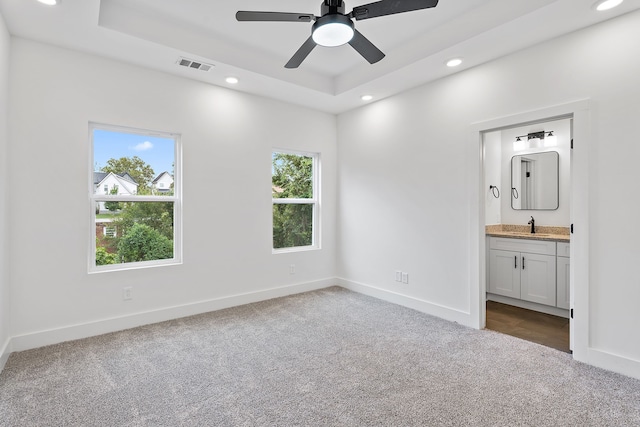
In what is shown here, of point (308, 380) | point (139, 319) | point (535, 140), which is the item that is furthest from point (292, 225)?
point (535, 140)

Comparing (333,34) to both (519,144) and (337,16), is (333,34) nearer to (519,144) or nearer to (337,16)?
(337,16)

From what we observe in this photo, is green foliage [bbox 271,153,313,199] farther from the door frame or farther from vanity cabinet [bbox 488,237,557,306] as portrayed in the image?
the door frame

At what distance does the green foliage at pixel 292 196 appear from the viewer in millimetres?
4562

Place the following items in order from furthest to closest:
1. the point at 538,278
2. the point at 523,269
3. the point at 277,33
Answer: the point at 523,269, the point at 538,278, the point at 277,33

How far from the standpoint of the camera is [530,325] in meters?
3.50

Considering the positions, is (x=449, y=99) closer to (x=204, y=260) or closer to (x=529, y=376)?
(x=529, y=376)

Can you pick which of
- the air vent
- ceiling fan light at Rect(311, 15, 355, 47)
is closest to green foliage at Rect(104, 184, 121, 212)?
the air vent

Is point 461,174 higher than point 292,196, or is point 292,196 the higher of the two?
point 461,174

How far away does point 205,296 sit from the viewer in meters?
3.84

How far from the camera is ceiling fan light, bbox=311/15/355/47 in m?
2.03

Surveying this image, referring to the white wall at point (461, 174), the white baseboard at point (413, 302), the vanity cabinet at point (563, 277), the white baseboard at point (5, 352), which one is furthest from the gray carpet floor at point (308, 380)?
the vanity cabinet at point (563, 277)

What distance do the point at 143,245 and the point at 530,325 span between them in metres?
4.20

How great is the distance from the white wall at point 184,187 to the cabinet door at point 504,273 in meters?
2.38

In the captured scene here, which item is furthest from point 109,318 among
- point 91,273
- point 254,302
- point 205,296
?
point 254,302
